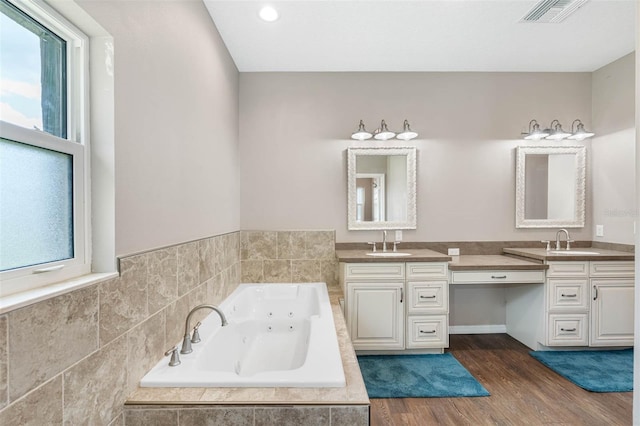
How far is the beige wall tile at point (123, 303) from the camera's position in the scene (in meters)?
1.13

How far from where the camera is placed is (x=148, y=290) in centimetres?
142

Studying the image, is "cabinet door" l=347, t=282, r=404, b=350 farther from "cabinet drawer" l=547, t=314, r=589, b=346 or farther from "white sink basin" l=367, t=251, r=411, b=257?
"cabinet drawer" l=547, t=314, r=589, b=346

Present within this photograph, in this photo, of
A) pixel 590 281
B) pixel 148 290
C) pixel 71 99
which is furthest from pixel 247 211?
pixel 590 281

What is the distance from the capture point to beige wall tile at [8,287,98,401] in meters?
0.80

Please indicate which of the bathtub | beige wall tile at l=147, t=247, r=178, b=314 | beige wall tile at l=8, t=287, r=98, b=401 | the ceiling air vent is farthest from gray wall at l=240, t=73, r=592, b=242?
beige wall tile at l=8, t=287, r=98, b=401

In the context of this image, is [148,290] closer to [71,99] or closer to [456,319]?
[71,99]

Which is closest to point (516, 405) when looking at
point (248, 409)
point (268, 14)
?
point (248, 409)

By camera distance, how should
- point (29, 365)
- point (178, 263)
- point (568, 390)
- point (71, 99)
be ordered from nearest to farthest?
point (29, 365)
point (71, 99)
point (178, 263)
point (568, 390)

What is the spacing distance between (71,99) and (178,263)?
0.91 metres

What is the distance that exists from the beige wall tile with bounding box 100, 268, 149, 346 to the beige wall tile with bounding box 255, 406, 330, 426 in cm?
61

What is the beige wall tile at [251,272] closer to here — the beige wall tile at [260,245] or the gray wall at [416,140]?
the beige wall tile at [260,245]

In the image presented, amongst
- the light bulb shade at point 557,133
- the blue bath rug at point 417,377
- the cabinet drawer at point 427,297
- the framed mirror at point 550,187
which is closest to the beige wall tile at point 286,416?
the blue bath rug at point 417,377

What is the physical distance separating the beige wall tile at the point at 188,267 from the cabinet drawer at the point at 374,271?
52.1 inches

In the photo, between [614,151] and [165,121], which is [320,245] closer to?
[165,121]
